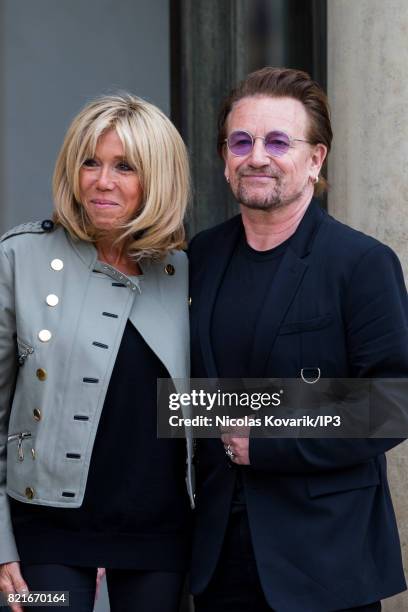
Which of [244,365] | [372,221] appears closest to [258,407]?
[244,365]

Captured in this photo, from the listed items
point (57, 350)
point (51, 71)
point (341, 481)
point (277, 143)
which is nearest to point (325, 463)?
point (341, 481)

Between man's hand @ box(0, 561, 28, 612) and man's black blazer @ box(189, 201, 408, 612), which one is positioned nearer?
man's black blazer @ box(189, 201, 408, 612)

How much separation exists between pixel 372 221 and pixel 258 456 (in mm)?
1250

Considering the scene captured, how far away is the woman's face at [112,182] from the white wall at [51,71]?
1.58 metres

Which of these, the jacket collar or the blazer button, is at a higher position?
the jacket collar

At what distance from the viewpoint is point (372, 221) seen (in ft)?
12.7

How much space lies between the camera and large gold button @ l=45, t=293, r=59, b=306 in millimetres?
3064

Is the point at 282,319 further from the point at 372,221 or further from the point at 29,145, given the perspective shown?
the point at 29,145

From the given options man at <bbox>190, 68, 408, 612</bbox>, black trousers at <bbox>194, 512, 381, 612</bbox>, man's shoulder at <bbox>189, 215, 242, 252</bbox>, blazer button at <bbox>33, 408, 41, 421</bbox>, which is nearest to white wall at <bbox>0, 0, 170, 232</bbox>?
man's shoulder at <bbox>189, 215, 242, 252</bbox>

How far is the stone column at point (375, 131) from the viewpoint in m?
3.78

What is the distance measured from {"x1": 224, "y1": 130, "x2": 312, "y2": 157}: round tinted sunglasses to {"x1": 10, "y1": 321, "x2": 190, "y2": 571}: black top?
624 mm

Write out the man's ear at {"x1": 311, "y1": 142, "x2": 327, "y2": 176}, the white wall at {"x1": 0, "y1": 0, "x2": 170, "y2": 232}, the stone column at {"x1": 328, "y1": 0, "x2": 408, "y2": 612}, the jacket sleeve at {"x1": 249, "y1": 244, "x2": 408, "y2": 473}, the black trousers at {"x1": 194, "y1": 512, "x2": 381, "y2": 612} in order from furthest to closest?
the white wall at {"x1": 0, "y1": 0, "x2": 170, "y2": 232} < the stone column at {"x1": 328, "y1": 0, "x2": 408, "y2": 612} < the man's ear at {"x1": 311, "y1": 142, "x2": 327, "y2": 176} < the black trousers at {"x1": 194, "y1": 512, "x2": 381, "y2": 612} < the jacket sleeve at {"x1": 249, "y1": 244, "x2": 408, "y2": 473}

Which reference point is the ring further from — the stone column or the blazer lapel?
the stone column

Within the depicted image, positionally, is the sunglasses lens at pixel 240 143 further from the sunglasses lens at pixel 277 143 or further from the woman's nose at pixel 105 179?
the woman's nose at pixel 105 179
